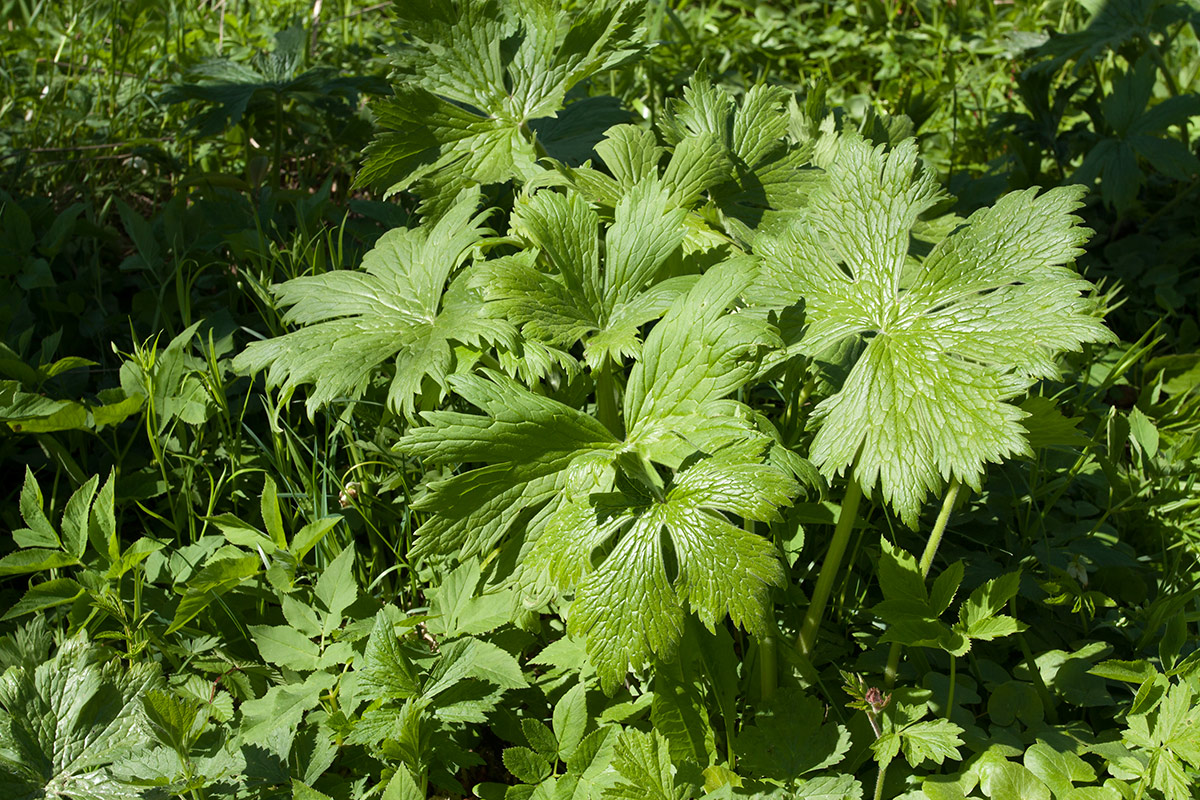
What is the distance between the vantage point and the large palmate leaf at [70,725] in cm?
161

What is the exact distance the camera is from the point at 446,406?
2.14 meters

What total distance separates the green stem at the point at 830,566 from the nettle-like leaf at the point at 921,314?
80mm

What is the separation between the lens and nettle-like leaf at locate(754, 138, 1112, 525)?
144 centimetres

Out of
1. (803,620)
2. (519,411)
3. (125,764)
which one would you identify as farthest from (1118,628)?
(125,764)

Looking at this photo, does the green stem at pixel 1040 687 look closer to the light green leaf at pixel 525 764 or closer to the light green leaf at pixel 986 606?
the light green leaf at pixel 986 606

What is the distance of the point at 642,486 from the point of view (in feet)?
4.99

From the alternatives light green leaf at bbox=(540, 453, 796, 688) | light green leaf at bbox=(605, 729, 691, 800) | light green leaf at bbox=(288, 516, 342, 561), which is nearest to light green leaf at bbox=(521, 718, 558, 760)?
light green leaf at bbox=(605, 729, 691, 800)

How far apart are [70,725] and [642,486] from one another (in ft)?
3.56

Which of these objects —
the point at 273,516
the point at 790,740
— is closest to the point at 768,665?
the point at 790,740

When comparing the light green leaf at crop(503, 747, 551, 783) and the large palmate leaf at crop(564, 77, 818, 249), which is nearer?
the light green leaf at crop(503, 747, 551, 783)

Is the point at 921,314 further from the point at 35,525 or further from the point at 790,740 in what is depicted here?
the point at 35,525

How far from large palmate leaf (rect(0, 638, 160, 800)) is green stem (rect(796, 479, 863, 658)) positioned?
1190mm

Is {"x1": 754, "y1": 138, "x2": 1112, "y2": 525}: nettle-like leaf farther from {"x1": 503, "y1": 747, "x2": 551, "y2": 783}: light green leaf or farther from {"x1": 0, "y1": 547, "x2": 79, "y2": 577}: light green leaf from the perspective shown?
{"x1": 0, "y1": 547, "x2": 79, "y2": 577}: light green leaf

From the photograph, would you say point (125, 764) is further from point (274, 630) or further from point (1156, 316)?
point (1156, 316)
